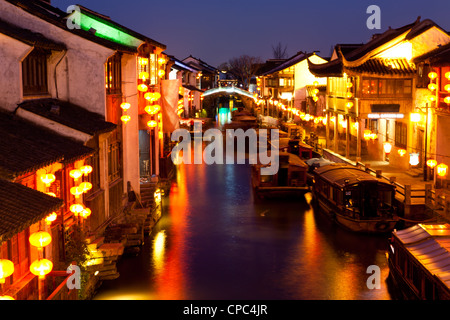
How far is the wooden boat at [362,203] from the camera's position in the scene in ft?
81.3

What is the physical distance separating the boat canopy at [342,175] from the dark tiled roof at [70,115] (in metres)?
11.2

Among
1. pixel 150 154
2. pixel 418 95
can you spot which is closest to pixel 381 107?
pixel 418 95

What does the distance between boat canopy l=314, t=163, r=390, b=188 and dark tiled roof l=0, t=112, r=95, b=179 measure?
13.0 m

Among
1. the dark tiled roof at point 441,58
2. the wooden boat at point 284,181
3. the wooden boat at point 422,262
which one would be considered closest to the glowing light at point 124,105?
the wooden boat at point 284,181

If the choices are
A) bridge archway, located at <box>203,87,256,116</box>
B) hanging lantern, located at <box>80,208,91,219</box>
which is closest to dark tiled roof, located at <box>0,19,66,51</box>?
hanging lantern, located at <box>80,208,91,219</box>

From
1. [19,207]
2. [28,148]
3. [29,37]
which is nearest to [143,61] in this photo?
[29,37]

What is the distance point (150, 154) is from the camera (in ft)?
106

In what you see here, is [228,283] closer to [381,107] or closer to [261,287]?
[261,287]

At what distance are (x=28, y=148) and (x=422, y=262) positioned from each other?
10462 mm

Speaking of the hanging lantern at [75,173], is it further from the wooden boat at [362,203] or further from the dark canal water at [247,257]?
the wooden boat at [362,203]

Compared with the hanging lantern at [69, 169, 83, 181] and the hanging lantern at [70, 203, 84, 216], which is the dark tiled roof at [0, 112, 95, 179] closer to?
the hanging lantern at [69, 169, 83, 181]

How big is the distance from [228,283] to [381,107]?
19471mm

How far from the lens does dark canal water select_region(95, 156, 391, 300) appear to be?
60.6 ft

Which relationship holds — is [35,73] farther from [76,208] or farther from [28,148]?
[28,148]
